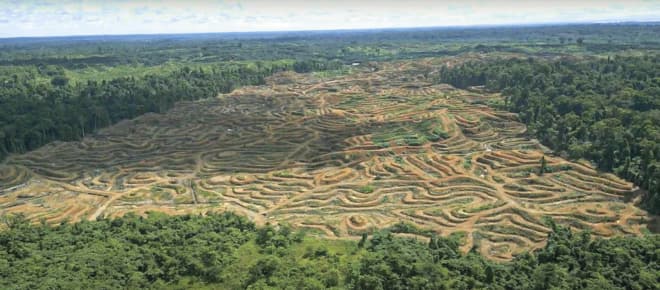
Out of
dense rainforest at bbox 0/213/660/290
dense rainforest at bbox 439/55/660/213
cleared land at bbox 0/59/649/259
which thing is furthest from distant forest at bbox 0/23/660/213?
dense rainforest at bbox 0/213/660/290

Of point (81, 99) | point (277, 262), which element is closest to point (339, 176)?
point (277, 262)

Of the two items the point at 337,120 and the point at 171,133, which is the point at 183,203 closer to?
the point at 171,133

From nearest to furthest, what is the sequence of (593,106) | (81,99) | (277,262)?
(277,262), (593,106), (81,99)

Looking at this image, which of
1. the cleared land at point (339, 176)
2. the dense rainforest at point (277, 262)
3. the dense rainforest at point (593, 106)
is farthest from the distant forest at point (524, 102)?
the dense rainforest at point (277, 262)

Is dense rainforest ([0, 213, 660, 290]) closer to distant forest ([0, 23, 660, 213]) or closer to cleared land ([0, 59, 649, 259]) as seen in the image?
cleared land ([0, 59, 649, 259])

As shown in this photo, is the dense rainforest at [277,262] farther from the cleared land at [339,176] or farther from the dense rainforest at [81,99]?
the dense rainforest at [81,99]

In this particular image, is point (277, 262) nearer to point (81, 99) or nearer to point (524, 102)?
point (524, 102)
